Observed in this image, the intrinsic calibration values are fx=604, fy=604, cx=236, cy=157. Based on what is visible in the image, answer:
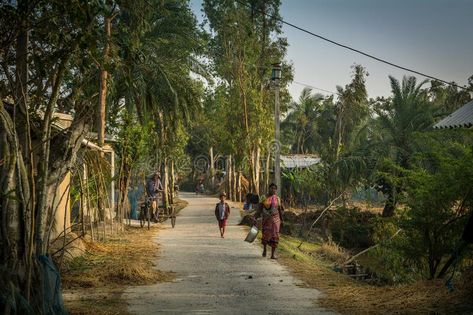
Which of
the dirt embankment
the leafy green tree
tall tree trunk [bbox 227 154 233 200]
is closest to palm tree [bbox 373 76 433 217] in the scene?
the leafy green tree

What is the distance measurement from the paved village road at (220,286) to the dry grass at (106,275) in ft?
0.86

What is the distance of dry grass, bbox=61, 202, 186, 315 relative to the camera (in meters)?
8.27

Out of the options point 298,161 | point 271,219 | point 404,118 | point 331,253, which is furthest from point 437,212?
point 298,161

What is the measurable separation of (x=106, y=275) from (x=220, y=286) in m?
2.04

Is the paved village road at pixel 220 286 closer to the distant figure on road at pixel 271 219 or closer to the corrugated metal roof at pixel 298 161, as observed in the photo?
the distant figure on road at pixel 271 219

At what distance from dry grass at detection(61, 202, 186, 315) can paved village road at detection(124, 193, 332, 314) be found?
0.86 ft

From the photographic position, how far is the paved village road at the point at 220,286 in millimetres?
8242

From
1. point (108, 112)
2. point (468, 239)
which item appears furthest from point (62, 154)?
point (108, 112)

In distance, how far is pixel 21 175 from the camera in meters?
6.47

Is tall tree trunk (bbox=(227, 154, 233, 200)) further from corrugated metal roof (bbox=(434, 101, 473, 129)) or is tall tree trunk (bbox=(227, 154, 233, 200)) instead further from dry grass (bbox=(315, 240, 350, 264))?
corrugated metal roof (bbox=(434, 101, 473, 129))

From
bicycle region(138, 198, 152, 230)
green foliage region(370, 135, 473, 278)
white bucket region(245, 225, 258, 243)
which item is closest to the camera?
green foliage region(370, 135, 473, 278)

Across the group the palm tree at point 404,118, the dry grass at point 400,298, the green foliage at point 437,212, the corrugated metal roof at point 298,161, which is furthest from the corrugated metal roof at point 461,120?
the corrugated metal roof at point 298,161

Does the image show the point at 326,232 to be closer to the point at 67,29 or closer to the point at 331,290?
the point at 331,290

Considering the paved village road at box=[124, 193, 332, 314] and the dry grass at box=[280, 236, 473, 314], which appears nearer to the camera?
the dry grass at box=[280, 236, 473, 314]
